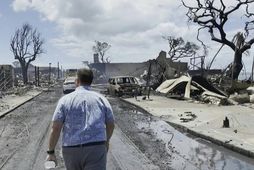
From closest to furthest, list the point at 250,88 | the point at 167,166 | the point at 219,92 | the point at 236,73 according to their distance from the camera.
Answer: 1. the point at 167,166
2. the point at 250,88
3. the point at 219,92
4. the point at 236,73

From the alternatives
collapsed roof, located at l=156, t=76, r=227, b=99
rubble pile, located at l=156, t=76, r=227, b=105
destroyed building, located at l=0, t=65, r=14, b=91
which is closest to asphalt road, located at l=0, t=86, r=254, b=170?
rubble pile, located at l=156, t=76, r=227, b=105

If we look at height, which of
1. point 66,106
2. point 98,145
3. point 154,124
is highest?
point 66,106

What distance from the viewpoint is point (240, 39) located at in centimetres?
3678

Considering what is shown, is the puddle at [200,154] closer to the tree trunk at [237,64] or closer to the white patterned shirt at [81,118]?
the white patterned shirt at [81,118]

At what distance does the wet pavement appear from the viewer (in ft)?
35.9

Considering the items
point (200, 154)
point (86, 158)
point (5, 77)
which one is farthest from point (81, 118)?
point (5, 77)

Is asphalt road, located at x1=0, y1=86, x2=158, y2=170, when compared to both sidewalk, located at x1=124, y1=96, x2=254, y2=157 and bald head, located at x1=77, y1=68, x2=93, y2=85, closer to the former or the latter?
sidewalk, located at x1=124, y1=96, x2=254, y2=157

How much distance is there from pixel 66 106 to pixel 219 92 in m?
26.4

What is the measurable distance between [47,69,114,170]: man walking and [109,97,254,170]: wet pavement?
5113 millimetres

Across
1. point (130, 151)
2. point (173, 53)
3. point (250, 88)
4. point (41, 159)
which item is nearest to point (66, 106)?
point (41, 159)

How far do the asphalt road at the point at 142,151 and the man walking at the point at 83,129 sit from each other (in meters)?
4.87

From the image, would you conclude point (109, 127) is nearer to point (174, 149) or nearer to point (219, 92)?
point (174, 149)

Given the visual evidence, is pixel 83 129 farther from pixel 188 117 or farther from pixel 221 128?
pixel 188 117

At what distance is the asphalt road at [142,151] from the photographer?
10953 millimetres
